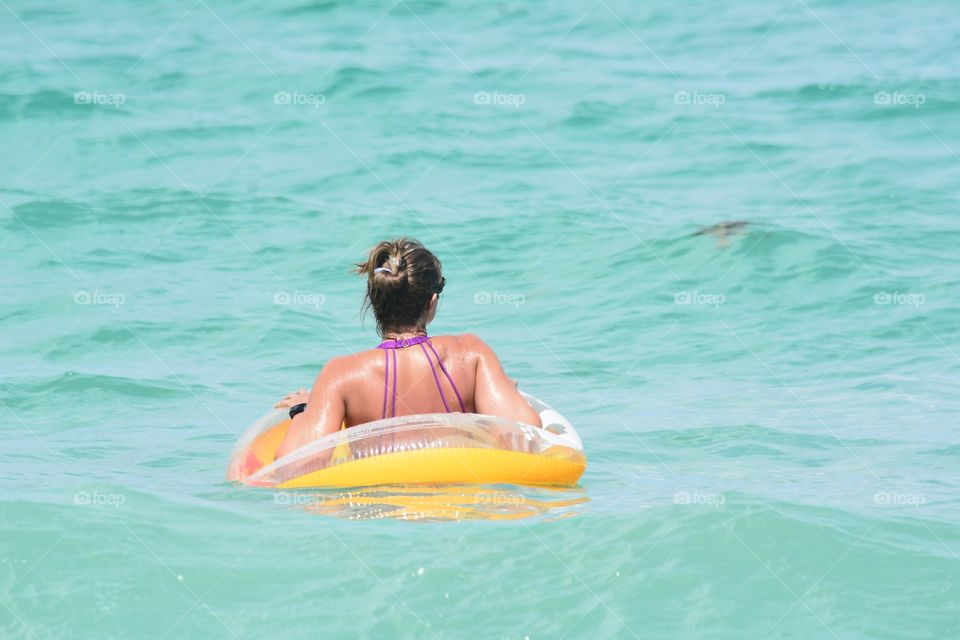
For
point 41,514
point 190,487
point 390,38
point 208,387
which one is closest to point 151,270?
point 208,387

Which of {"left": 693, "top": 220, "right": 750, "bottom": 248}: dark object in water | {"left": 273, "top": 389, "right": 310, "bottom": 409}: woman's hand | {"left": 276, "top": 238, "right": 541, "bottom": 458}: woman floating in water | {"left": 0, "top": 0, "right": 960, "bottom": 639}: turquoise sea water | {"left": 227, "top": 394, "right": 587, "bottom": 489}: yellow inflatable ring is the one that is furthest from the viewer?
{"left": 693, "top": 220, "right": 750, "bottom": 248}: dark object in water

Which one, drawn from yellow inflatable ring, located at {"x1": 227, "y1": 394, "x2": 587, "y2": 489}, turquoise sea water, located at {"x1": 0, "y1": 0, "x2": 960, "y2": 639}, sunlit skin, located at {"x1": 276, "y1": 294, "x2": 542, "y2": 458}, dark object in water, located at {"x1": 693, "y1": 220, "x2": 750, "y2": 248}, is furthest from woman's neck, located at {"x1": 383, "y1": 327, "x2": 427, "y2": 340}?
dark object in water, located at {"x1": 693, "y1": 220, "x2": 750, "y2": 248}

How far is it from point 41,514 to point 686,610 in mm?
2221

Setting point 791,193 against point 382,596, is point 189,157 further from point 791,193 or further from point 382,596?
point 382,596

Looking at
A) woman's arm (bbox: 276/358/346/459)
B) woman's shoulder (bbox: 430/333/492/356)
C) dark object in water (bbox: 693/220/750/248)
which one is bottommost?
dark object in water (bbox: 693/220/750/248)

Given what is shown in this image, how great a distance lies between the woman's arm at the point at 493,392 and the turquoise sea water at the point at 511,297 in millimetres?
338

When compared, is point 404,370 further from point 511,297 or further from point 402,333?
point 511,297

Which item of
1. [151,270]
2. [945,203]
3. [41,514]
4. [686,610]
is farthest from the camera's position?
[945,203]

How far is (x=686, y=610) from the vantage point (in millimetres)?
3486

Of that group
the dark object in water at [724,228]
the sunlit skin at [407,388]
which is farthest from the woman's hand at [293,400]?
the dark object in water at [724,228]

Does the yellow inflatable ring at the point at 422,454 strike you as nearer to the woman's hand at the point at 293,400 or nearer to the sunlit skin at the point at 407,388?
the sunlit skin at the point at 407,388

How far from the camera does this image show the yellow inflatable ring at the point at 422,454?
14.3ft

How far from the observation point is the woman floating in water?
Result: 4473 millimetres

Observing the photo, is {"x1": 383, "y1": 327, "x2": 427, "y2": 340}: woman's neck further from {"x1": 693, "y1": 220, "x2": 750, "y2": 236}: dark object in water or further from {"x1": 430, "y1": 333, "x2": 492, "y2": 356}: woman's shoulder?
{"x1": 693, "y1": 220, "x2": 750, "y2": 236}: dark object in water
